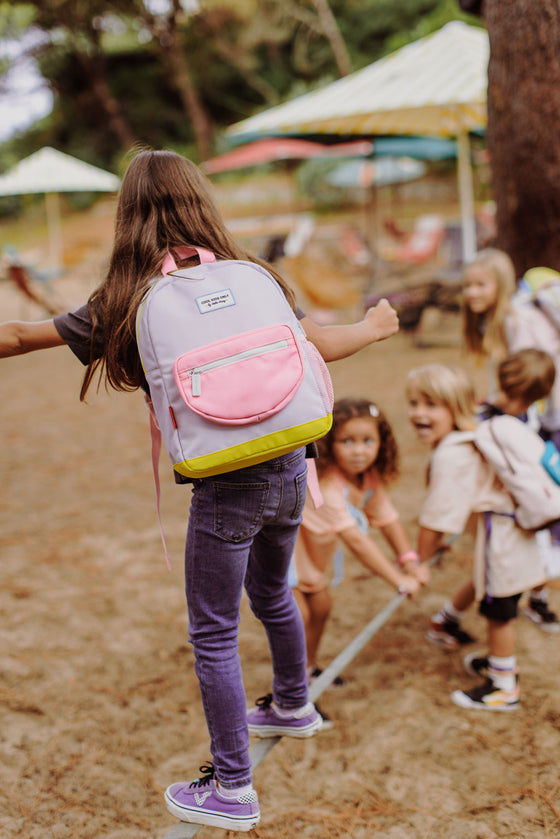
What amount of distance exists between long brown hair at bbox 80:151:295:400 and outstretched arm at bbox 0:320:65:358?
0.32ft

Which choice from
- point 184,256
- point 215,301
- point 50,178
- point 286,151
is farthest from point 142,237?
point 286,151

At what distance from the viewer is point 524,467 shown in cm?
272

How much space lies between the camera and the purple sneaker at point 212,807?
6.53ft

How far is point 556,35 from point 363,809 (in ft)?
12.4

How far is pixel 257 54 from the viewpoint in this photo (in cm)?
3241

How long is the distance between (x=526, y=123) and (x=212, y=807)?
3.76m

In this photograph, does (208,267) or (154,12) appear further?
(154,12)

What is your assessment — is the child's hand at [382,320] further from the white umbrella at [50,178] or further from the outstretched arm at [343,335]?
the white umbrella at [50,178]

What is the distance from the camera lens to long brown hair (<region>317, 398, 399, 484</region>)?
2.72m

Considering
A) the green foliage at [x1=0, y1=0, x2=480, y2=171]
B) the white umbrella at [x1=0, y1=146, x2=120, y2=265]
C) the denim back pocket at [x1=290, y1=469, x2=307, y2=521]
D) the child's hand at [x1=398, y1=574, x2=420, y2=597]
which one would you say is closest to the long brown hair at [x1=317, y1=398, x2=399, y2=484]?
the child's hand at [x1=398, y1=574, x2=420, y2=597]

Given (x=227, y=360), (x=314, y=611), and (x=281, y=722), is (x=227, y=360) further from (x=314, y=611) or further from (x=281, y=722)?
(x=314, y=611)

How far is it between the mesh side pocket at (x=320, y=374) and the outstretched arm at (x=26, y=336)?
1.95ft

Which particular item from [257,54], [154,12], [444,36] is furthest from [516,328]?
[257,54]

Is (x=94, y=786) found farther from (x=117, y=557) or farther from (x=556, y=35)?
(x=556, y=35)
